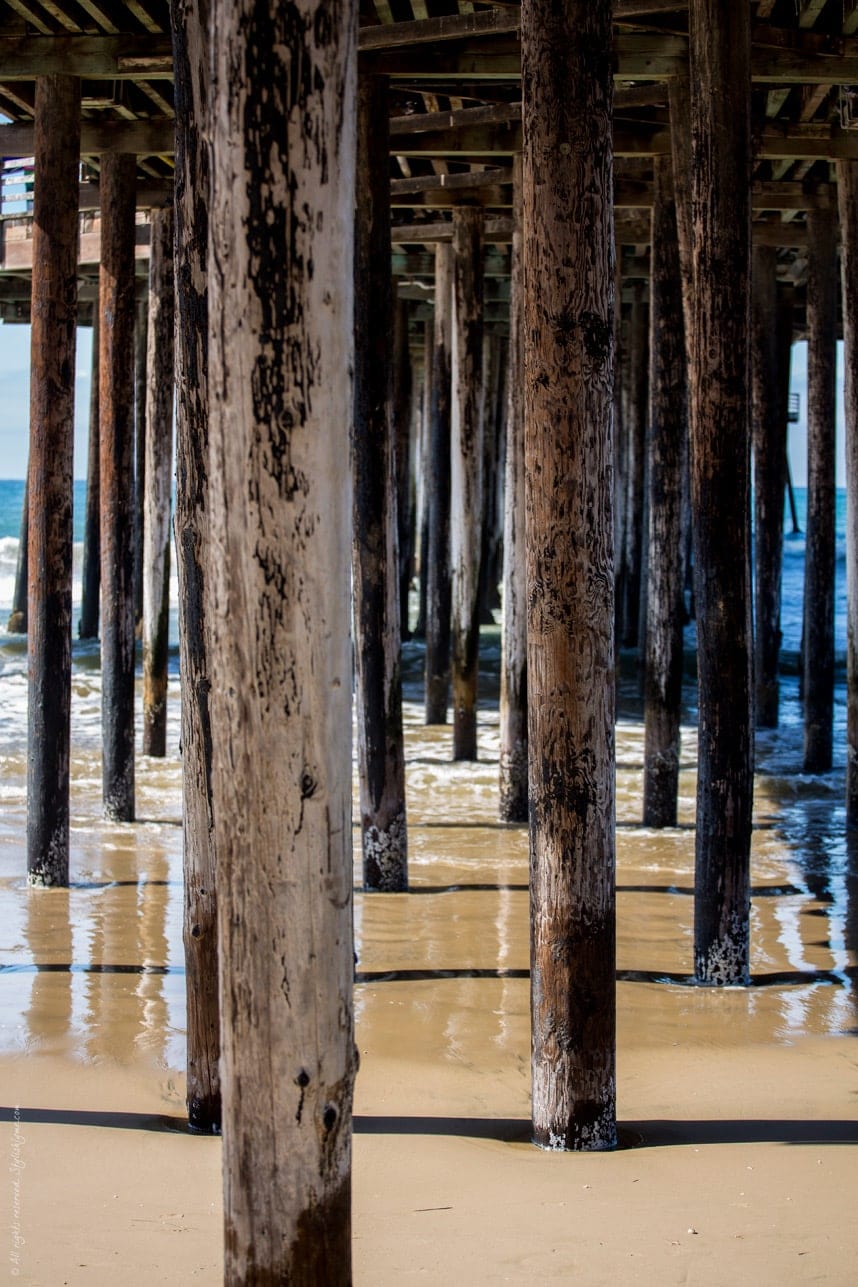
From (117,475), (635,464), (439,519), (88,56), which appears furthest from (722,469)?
(635,464)

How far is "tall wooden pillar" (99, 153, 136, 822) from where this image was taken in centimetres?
712

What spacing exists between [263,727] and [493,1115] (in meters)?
2.04

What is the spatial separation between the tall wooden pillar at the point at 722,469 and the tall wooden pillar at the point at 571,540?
1.38 m

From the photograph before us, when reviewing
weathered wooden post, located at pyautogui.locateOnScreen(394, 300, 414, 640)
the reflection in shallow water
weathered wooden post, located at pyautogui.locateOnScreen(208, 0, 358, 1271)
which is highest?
weathered wooden post, located at pyautogui.locateOnScreen(394, 300, 414, 640)

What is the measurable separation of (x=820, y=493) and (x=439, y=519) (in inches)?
121

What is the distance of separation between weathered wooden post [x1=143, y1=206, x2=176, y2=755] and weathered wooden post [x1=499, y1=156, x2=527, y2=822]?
1.95 meters

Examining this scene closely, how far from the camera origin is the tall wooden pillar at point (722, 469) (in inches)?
178

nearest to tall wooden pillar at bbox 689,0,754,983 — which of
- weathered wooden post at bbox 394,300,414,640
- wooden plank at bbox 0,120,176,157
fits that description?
wooden plank at bbox 0,120,176,157

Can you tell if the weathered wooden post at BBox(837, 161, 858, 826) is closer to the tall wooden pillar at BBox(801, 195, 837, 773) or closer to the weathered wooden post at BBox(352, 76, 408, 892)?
the tall wooden pillar at BBox(801, 195, 837, 773)

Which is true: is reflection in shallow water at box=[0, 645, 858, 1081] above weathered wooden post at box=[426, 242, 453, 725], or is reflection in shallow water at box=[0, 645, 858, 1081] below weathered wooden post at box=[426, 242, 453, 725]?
below

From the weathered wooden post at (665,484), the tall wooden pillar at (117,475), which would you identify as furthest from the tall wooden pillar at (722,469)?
the tall wooden pillar at (117,475)

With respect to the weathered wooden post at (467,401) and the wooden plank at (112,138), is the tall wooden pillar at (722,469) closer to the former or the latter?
the wooden plank at (112,138)

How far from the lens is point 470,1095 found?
373 centimetres

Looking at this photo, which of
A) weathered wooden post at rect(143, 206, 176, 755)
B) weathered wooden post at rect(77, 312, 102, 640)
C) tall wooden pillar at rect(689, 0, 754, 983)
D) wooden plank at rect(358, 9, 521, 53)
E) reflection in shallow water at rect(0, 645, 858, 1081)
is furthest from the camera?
weathered wooden post at rect(77, 312, 102, 640)
